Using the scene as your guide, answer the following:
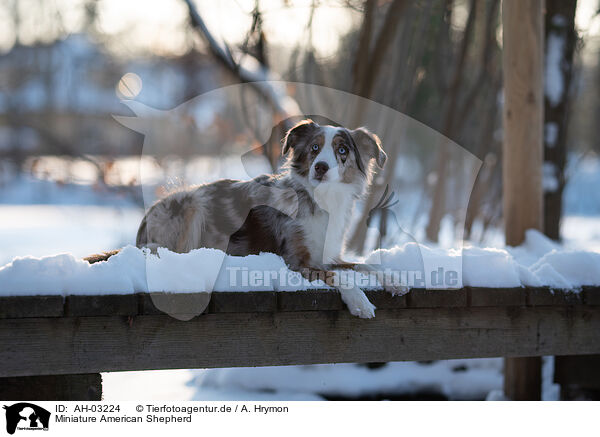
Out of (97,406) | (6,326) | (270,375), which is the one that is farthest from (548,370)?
(6,326)

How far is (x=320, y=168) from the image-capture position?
9.45ft

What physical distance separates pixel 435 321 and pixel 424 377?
2218mm

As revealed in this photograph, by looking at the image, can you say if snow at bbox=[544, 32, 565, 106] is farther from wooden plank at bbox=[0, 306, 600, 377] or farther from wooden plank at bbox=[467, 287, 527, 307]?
wooden plank at bbox=[467, 287, 527, 307]

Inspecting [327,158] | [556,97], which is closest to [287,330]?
[327,158]

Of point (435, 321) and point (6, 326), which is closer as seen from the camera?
point (6, 326)

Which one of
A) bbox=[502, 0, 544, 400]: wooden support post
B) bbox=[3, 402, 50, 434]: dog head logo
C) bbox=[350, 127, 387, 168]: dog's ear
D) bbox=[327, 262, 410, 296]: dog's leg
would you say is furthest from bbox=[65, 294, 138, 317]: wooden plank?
bbox=[502, 0, 544, 400]: wooden support post

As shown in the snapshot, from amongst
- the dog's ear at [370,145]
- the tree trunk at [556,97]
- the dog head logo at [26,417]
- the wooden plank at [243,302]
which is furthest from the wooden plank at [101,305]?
the tree trunk at [556,97]

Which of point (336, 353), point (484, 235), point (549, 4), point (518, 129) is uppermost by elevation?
point (549, 4)

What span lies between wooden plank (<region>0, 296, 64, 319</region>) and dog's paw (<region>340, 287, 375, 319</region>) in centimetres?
115

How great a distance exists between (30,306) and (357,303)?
1298 mm

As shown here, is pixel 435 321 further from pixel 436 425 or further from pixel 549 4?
pixel 549 4

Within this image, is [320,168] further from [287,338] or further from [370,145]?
[287,338]

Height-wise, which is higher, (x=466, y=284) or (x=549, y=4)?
(x=549, y=4)

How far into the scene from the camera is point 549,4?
455 cm
